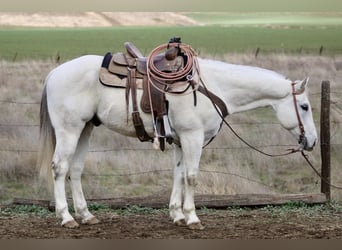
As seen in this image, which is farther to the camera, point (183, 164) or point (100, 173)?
point (100, 173)

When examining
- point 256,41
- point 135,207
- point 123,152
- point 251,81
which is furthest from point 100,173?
point 251,81

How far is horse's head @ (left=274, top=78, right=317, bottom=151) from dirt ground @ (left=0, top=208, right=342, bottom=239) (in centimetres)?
74

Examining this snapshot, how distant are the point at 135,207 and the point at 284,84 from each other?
1.95 metres

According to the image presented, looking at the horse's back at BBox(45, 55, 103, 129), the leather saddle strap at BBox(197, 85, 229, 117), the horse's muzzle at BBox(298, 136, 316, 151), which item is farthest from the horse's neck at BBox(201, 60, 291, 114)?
the horse's back at BBox(45, 55, 103, 129)

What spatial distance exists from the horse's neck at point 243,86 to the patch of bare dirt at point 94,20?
4.73ft

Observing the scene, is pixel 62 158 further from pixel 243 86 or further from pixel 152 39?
pixel 152 39

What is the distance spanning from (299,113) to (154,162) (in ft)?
9.23

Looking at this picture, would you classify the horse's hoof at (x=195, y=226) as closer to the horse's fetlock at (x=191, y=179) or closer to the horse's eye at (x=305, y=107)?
the horse's fetlock at (x=191, y=179)

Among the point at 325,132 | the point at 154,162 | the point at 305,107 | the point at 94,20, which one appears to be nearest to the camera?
the point at 305,107

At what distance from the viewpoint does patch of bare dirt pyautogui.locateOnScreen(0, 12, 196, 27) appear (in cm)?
652

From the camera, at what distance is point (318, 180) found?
741 centimetres

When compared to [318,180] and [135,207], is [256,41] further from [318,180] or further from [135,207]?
[135,207]

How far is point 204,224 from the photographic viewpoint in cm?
553

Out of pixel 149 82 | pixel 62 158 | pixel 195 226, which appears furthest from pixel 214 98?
pixel 62 158
